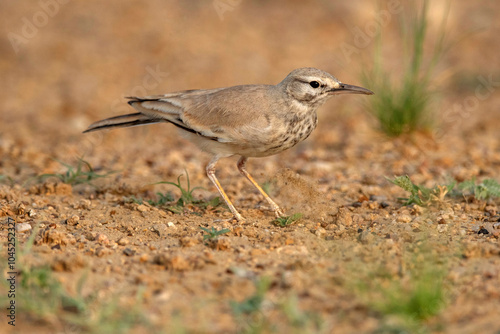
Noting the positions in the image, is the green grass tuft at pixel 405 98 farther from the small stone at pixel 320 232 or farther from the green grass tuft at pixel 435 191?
the small stone at pixel 320 232

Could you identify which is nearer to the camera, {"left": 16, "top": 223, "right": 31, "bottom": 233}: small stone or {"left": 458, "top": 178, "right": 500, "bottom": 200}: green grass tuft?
{"left": 16, "top": 223, "right": 31, "bottom": 233}: small stone

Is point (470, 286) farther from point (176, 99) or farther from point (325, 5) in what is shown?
point (325, 5)

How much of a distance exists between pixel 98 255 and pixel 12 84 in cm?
737

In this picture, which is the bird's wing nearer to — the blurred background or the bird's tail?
the bird's tail

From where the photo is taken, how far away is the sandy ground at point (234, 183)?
3541 millimetres

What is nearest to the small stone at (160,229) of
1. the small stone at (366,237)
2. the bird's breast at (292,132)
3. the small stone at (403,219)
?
the bird's breast at (292,132)

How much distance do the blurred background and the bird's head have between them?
225 cm

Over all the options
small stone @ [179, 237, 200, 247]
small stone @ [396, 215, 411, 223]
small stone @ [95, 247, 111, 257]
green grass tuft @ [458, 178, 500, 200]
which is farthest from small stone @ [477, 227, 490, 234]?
small stone @ [95, 247, 111, 257]

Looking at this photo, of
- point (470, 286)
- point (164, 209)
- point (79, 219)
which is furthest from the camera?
point (164, 209)

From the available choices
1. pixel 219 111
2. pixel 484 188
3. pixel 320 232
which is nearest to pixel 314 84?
pixel 219 111

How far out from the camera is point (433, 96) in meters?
7.86

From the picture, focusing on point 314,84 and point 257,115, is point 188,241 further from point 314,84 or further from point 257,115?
point 314,84

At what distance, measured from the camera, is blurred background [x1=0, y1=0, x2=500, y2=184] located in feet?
27.5

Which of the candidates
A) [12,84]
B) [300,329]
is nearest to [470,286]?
[300,329]
